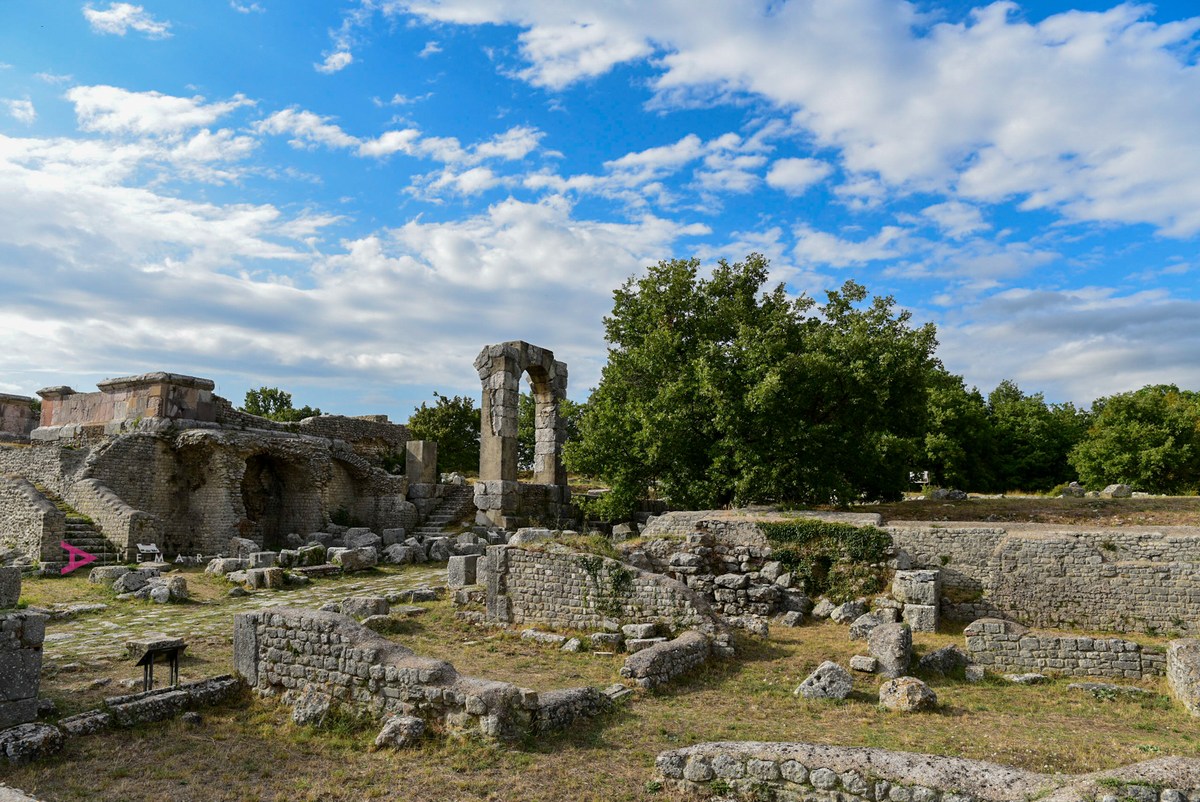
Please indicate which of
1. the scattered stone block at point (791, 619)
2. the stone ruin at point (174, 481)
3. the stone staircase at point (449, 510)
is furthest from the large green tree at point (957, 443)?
the scattered stone block at point (791, 619)

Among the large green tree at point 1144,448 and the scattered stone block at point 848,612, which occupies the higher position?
the large green tree at point 1144,448

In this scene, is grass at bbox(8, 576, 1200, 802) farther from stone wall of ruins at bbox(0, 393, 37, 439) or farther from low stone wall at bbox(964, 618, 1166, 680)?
stone wall of ruins at bbox(0, 393, 37, 439)

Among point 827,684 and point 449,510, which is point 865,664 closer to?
point 827,684

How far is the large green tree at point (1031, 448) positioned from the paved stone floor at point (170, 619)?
1539 inches

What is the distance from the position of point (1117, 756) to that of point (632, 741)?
4745 mm

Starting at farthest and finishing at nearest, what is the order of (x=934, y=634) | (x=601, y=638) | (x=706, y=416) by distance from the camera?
1. (x=706, y=416)
2. (x=934, y=634)
3. (x=601, y=638)

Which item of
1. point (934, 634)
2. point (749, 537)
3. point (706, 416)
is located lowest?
point (934, 634)

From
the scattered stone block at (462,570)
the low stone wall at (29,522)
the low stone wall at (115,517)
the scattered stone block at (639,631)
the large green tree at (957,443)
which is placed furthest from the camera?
the large green tree at (957,443)

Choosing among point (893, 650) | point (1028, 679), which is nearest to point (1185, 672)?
point (1028, 679)

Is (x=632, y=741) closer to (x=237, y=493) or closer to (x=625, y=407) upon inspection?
(x=625, y=407)

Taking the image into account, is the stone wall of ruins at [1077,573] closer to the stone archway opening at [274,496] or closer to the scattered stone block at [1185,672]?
the scattered stone block at [1185,672]

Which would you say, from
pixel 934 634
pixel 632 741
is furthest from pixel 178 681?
pixel 934 634

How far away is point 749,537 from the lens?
1697 centimetres

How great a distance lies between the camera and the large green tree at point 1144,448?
35.6m
